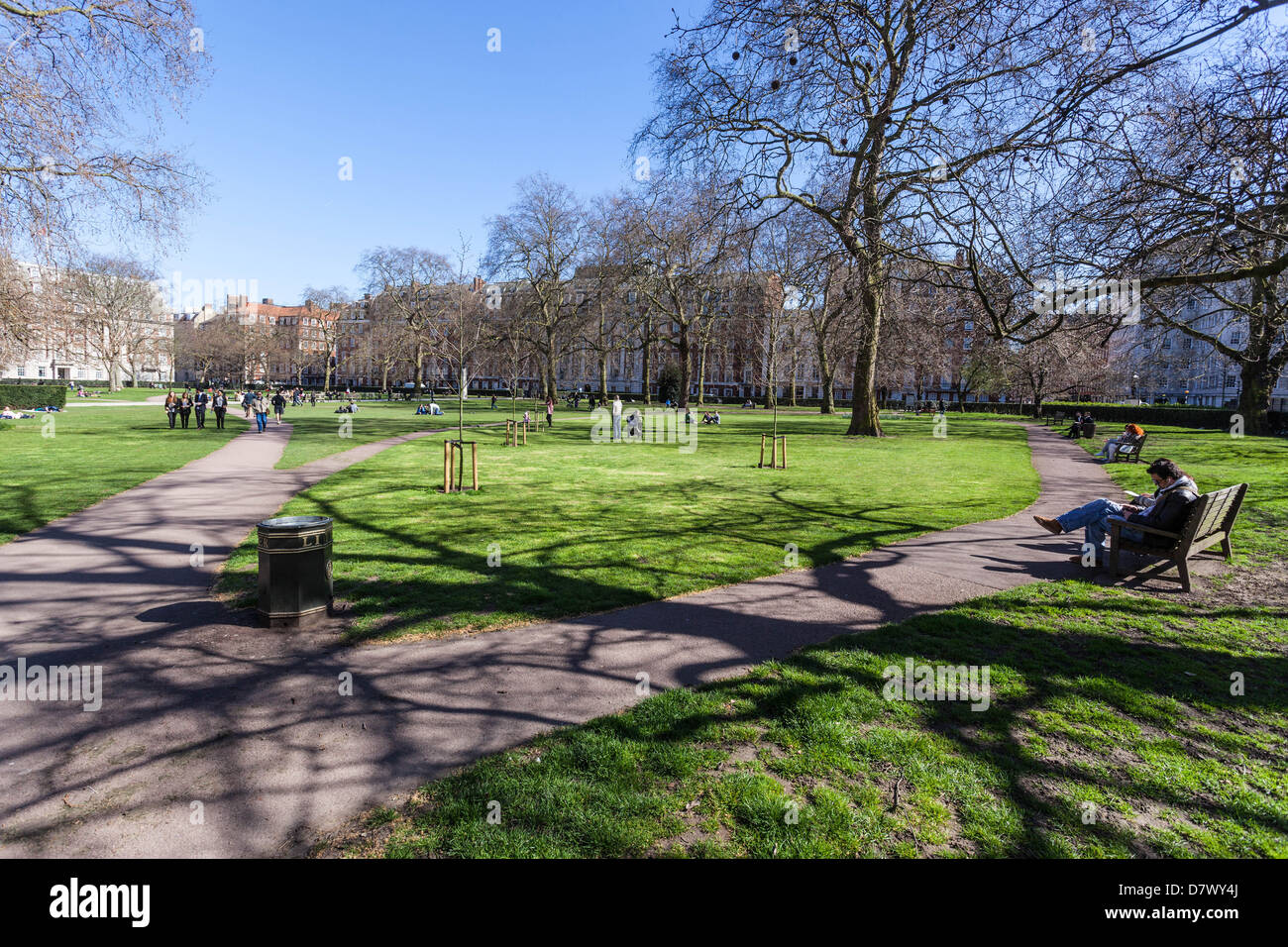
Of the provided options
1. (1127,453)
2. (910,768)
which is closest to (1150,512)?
(910,768)

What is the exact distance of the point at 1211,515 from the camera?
7.59 metres

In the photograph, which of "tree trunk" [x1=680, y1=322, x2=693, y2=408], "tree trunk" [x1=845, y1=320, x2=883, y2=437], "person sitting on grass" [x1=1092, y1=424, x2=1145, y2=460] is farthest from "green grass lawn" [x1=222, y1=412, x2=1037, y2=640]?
"tree trunk" [x1=680, y1=322, x2=693, y2=408]

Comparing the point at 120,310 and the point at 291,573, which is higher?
the point at 120,310

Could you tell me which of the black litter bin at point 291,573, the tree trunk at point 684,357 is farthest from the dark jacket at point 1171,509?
the tree trunk at point 684,357

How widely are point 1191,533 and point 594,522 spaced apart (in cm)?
753

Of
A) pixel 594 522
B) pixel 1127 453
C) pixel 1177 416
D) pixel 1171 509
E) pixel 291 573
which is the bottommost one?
pixel 594 522

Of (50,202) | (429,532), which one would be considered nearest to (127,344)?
(50,202)

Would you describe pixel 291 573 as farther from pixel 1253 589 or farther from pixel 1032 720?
pixel 1253 589

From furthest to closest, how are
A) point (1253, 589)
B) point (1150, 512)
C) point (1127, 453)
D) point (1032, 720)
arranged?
point (1127, 453) < point (1150, 512) < point (1253, 589) < point (1032, 720)

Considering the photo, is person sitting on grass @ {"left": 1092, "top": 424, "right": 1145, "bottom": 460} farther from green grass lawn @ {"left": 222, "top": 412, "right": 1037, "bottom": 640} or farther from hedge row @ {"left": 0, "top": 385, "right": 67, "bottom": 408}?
hedge row @ {"left": 0, "top": 385, "right": 67, "bottom": 408}

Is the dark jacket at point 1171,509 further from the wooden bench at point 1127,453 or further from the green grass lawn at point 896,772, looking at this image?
the wooden bench at point 1127,453

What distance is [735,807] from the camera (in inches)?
135
